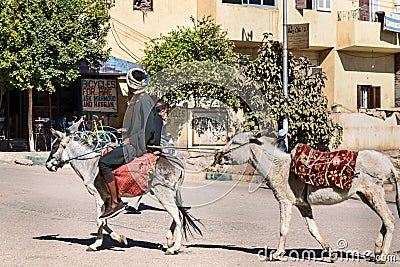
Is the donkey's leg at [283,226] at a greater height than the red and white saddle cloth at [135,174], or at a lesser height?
lesser

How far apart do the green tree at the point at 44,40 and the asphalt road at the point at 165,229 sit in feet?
18.0

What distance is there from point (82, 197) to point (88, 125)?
9840 millimetres

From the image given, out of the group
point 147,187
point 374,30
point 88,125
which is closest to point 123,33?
point 88,125

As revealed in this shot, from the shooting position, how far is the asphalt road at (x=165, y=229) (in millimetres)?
8297

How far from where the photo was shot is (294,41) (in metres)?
22.0

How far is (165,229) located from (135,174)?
2.25m

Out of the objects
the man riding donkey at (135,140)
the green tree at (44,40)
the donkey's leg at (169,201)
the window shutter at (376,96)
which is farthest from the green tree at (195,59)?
the donkey's leg at (169,201)

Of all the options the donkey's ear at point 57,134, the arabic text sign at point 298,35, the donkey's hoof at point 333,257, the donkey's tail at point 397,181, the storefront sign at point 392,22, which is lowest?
the donkey's hoof at point 333,257

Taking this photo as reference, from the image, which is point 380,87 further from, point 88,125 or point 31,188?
point 31,188

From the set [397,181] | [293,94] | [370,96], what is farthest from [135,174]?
[370,96]

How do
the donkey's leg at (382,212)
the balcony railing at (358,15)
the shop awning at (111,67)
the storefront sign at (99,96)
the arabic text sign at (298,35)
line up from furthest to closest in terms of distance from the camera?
the balcony railing at (358,15) → the storefront sign at (99,96) → the shop awning at (111,67) → the arabic text sign at (298,35) → the donkey's leg at (382,212)

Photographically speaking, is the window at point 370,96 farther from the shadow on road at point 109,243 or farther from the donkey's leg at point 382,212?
the donkey's leg at point 382,212

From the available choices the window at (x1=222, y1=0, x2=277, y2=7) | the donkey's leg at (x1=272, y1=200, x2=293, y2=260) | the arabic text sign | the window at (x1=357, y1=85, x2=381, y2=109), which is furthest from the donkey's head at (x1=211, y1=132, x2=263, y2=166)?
the window at (x1=357, y1=85, x2=381, y2=109)

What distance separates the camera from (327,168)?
314 inches
